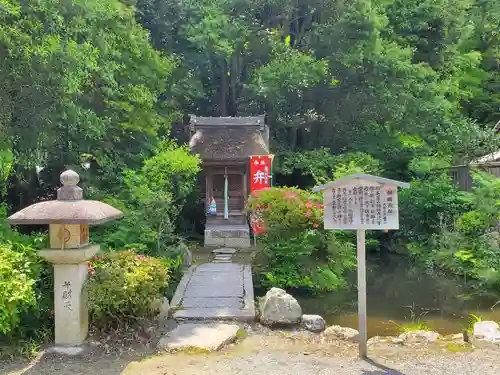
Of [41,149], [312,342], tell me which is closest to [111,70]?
[41,149]

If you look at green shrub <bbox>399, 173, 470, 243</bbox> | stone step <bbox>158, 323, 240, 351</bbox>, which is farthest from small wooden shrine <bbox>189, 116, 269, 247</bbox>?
stone step <bbox>158, 323, 240, 351</bbox>

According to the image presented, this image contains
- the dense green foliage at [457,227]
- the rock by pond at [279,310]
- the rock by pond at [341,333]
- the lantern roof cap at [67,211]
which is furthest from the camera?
the dense green foliage at [457,227]

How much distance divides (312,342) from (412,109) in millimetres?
13640

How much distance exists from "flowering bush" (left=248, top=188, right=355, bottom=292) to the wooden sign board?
4311mm

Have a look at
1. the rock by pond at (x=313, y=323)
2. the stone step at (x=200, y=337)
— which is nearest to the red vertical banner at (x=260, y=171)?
the rock by pond at (x=313, y=323)

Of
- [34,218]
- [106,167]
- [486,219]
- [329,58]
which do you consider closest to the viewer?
[34,218]

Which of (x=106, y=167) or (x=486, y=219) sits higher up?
(x=106, y=167)

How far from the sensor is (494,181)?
13.9 meters

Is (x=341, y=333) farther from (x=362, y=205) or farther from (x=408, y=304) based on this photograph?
(x=408, y=304)

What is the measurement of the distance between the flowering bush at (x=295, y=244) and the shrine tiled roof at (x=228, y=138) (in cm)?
614

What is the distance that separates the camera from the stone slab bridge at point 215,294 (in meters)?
8.10

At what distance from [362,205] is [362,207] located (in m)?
0.03

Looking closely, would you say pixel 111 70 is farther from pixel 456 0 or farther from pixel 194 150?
pixel 456 0

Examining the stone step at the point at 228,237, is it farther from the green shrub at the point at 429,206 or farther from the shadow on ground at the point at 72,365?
the shadow on ground at the point at 72,365
